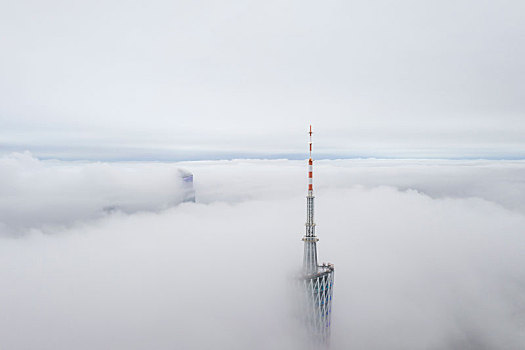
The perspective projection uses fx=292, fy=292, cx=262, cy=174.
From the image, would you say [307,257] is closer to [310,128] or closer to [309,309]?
[309,309]

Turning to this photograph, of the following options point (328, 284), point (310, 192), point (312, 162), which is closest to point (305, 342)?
point (328, 284)

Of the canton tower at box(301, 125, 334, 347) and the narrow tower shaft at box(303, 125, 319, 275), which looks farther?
the narrow tower shaft at box(303, 125, 319, 275)

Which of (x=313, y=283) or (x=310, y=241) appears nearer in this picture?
(x=313, y=283)

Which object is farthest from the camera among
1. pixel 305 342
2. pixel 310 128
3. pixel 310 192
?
pixel 305 342

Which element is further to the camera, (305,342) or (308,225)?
(305,342)

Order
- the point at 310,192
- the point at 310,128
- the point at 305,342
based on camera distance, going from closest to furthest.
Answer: the point at 310,128 → the point at 310,192 → the point at 305,342

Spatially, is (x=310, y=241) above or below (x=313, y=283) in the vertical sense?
above

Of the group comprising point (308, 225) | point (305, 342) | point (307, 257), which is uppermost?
point (308, 225)

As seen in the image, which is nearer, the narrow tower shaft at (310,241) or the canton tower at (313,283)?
the canton tower at (313,283)
